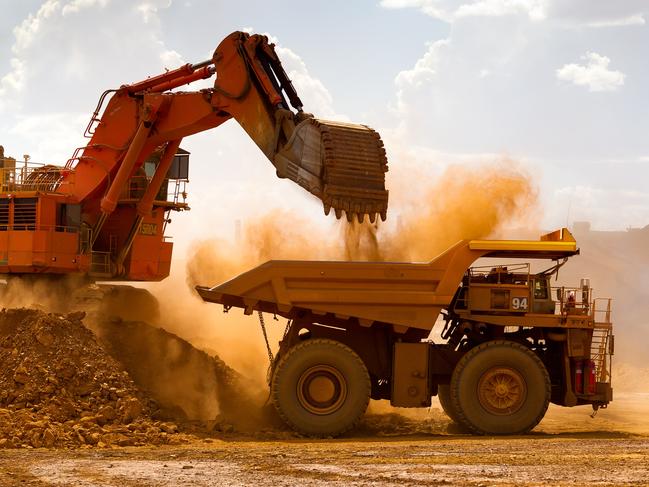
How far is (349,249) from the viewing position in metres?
19.5

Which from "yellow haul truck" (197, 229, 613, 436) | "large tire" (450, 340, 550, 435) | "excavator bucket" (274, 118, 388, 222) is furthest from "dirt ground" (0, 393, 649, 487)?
"excavator bucket" (274, 118, 388, 222)

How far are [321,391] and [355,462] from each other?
375 centimetres

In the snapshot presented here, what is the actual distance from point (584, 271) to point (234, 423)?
154ft

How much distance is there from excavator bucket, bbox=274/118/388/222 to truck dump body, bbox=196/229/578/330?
998 millimetres

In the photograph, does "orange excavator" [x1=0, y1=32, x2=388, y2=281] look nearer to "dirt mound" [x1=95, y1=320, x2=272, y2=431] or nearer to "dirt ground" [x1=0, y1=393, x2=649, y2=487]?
"dirt mound" [x1=95, y1=320, x2=272, y2=431]

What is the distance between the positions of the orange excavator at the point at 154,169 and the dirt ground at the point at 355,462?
406 cm

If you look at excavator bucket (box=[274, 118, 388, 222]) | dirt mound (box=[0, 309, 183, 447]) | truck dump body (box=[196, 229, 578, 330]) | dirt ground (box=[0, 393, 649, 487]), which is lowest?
dirt ground (box=[0, 393, 649, 487])

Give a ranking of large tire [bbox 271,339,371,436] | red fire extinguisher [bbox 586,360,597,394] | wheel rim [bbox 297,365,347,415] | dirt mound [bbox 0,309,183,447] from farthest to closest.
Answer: red fire extinguisher [bbox 586,360,597,394] → wheel rim [bbox 297,365,347,415] → large tire [bbox 271,339,371,436] → dirt mound [bbox 0,309,183,447]

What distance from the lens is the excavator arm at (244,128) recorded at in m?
17.1

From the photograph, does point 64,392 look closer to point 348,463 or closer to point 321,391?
point 321,391

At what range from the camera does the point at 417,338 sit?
17219 mm

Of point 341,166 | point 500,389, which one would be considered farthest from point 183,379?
point 500,389

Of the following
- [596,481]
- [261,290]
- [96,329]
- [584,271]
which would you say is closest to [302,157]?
[261,290]

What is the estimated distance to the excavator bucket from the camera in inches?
667
